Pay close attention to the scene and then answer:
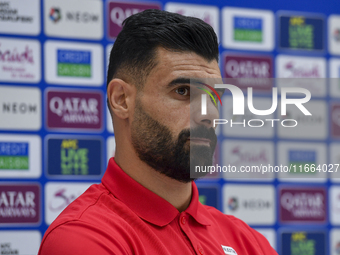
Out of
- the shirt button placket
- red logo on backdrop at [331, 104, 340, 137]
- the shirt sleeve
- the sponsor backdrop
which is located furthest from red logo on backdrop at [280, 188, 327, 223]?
the shirt sleeve

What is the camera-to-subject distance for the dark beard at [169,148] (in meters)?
1.00

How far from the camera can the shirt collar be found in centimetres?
98

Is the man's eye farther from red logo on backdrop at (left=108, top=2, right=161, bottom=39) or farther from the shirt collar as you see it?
red logo on backdrop at (left=108, top=2, right=161, bottom=39)

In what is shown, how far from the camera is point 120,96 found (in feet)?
3.61

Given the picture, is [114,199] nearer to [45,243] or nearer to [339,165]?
[45,243]

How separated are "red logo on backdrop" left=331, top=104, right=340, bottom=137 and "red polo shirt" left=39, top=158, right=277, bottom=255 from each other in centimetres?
129

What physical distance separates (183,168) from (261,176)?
125 centimetres

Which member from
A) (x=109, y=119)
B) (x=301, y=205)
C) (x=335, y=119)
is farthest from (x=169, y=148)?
(x=335, y=119)

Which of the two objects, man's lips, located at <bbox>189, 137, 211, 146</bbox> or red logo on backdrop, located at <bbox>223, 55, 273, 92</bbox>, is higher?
red logo on backdrop, located at <bbox>223, 55, 273, 92</bbox>

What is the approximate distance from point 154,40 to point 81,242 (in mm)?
514

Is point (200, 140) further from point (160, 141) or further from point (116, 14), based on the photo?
point (116, 14)

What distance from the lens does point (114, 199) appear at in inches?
39.4

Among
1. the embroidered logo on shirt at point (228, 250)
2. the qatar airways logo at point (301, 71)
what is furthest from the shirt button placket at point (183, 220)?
the qatar airways logo at point (301, 71)

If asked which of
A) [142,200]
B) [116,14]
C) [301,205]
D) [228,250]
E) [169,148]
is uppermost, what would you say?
[116,14]
